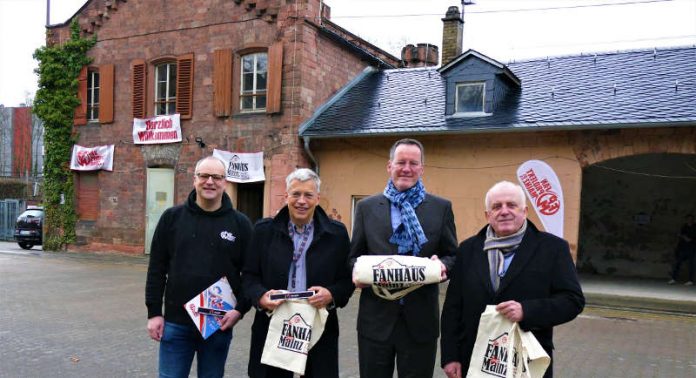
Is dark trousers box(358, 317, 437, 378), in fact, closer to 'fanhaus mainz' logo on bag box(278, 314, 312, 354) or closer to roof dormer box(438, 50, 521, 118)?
'fanhaus mainz' logo on bag box(278, 314, 312, 354)

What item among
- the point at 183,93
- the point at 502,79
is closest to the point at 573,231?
the point at 502,79

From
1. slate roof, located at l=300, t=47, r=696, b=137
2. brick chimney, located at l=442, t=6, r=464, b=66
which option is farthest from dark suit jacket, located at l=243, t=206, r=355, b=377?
brick chimney, located at l=442, t=6, r=464, b=66

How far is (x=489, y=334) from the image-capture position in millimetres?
2916

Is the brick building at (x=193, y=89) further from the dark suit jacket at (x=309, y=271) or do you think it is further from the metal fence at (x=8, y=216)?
the metal fence at (x=8, y=216)

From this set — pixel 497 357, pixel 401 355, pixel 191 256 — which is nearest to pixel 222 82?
pixel 191 256

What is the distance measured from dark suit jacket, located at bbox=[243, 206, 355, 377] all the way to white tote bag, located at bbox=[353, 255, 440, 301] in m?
0.36

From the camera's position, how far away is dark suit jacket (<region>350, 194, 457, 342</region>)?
3.23 metres

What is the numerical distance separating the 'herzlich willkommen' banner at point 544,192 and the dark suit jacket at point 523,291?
8.72m

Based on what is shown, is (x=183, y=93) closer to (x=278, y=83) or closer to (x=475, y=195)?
(x=278, y=83)

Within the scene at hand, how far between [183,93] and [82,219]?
6.04 metres

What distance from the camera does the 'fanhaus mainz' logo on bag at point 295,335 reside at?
3293 millimetres

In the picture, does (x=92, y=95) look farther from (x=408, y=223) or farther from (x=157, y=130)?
(x=408, y=223)

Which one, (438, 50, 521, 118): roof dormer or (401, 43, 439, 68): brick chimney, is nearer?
(438, 50, 521, 118): roof dormer

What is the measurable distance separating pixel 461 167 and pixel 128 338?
819 centimetres
